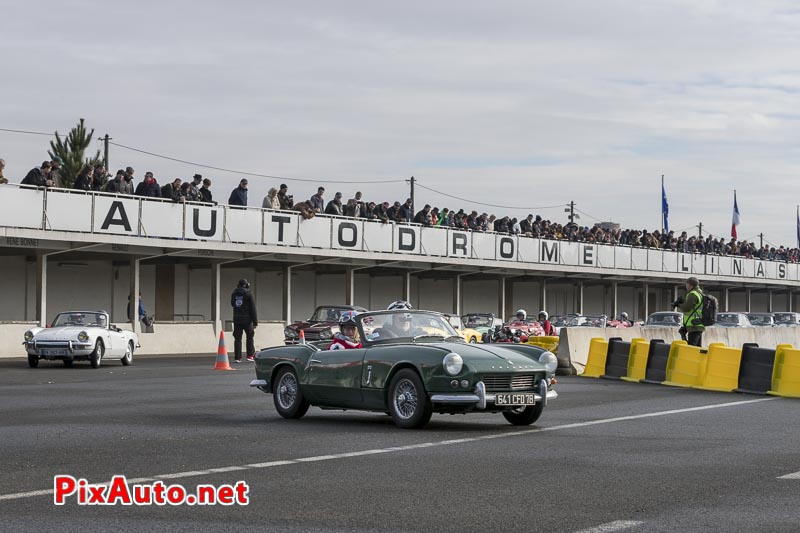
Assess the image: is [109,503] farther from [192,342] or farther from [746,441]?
[192,342]

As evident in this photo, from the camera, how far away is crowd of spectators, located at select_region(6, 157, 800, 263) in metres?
33.8

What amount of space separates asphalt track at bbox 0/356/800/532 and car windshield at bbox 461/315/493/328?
2184cm

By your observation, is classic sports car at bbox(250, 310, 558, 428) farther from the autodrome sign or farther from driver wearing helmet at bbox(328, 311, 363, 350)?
the autodrome sign

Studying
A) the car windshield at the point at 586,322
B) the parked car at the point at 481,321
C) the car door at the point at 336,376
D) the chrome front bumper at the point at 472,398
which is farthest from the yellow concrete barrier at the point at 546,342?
the car windshield at the point at 586,322

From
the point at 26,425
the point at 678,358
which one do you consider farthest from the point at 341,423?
the point at 678,358

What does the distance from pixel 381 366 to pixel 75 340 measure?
1427cm

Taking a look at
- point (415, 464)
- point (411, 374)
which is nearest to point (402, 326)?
point (411, 374)

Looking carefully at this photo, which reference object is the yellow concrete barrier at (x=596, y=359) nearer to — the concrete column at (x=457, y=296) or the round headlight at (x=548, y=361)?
the round headlight at (x=548, y=361)

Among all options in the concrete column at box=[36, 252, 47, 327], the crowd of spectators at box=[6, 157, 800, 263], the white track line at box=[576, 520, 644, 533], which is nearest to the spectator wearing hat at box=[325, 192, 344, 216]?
the crowd of spectators at box=[6, 157, 800, 263]

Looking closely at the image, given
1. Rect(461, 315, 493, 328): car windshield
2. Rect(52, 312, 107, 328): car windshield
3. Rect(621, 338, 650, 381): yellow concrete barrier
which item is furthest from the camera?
Rect(461, 315, 493, 328): car windshield

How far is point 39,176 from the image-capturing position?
31.8m

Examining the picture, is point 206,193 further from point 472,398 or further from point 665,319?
point 472,398

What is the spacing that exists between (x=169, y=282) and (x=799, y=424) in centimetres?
3219

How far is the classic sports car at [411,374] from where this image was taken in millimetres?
12719
